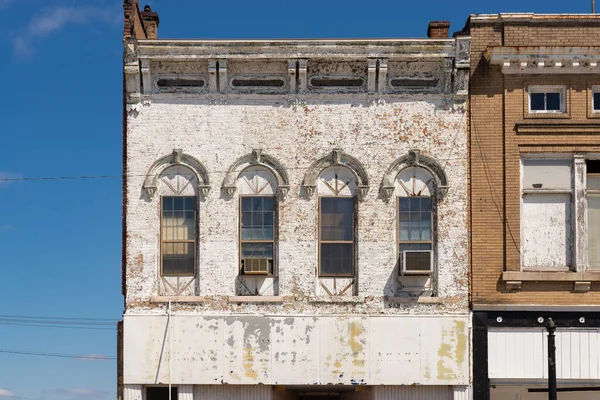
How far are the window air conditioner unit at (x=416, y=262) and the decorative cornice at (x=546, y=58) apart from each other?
14.7ft

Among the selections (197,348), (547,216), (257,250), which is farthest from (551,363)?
(197,348)

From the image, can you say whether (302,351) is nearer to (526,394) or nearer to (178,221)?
(178,221)

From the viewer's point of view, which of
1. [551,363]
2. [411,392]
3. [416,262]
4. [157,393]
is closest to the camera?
[551,363]

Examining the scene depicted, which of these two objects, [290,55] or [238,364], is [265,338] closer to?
[238,364]

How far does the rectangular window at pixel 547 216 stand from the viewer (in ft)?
65.5

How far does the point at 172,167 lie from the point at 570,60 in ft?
29.5

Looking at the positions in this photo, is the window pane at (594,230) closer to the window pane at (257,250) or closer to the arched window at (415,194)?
the arched window at (415,194)

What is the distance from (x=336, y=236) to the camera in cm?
2009

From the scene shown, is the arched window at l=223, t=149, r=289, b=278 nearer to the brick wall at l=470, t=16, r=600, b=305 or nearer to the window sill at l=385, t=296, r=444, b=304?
the window sill at l=385, t=296, r=444, b=304

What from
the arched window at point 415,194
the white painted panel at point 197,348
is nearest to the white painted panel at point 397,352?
the arched window at point 415,194

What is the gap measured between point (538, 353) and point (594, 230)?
297 centimetres

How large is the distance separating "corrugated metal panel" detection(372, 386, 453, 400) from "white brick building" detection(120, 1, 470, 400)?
0.12 feet

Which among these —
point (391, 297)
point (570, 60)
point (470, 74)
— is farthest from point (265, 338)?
point (570, 60)

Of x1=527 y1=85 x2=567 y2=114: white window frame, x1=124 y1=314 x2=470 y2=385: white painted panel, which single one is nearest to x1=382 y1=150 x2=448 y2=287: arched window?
x1=124 y1=314 x2=470 y2=385: white painted panel
